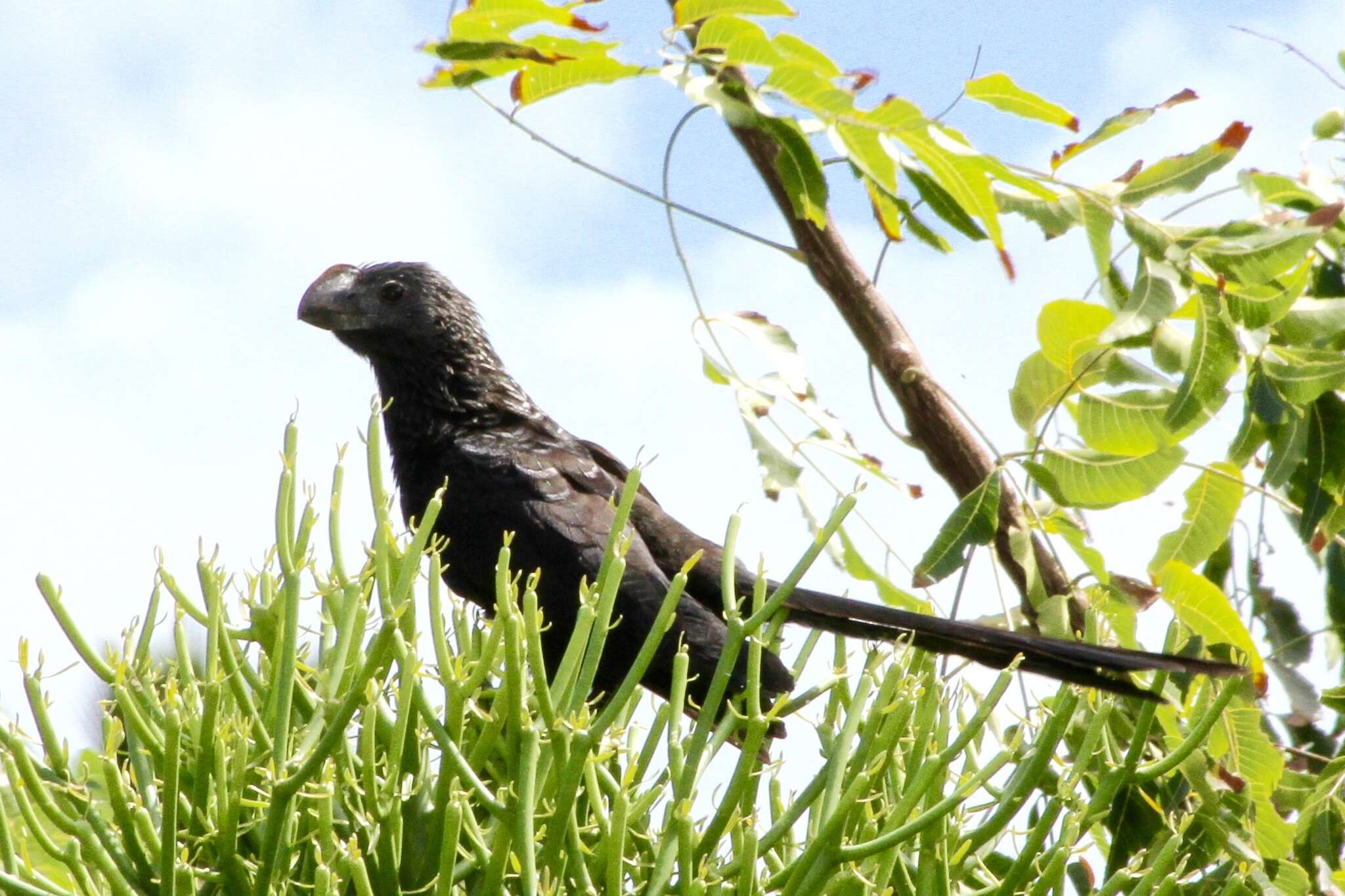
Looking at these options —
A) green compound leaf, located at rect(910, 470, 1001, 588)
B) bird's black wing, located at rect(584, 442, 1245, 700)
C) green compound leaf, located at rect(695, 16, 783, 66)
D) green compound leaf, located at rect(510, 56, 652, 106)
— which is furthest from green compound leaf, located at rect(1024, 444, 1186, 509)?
green compound leaf, located at rect(510, 56, 652, 106)

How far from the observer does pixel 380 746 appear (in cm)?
169

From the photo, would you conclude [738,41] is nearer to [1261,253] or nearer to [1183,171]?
[1183,171]

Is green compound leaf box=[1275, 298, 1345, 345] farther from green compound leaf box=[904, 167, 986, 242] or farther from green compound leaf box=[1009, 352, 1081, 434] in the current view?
green compound leaf box=[904, 167, 986, 242]

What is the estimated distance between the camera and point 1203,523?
2.29m

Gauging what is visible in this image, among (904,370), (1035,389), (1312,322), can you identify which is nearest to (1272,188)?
(1312,322)

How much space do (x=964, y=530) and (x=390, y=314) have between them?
181cm

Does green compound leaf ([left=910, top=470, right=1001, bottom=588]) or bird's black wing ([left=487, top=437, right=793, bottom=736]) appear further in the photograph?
bird's black wing ([left=487, top=437, right=793, bottom=736])

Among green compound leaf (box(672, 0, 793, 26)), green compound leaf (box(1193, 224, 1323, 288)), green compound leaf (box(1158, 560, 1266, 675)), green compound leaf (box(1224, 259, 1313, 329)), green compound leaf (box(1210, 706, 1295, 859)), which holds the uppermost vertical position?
green compound leaf (box(672, 0, 793, 26))

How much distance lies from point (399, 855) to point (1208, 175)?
1.50 meters

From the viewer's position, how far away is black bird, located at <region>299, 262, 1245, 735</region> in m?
2.79

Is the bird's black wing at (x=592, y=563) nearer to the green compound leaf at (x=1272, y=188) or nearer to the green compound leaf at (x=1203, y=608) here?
the green compound leaf at (x=1203, y=608)

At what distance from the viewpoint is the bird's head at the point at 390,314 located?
3498 mm

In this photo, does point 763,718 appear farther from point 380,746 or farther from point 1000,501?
point 1000,501

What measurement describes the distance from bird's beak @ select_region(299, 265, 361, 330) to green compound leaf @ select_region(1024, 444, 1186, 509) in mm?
1821
